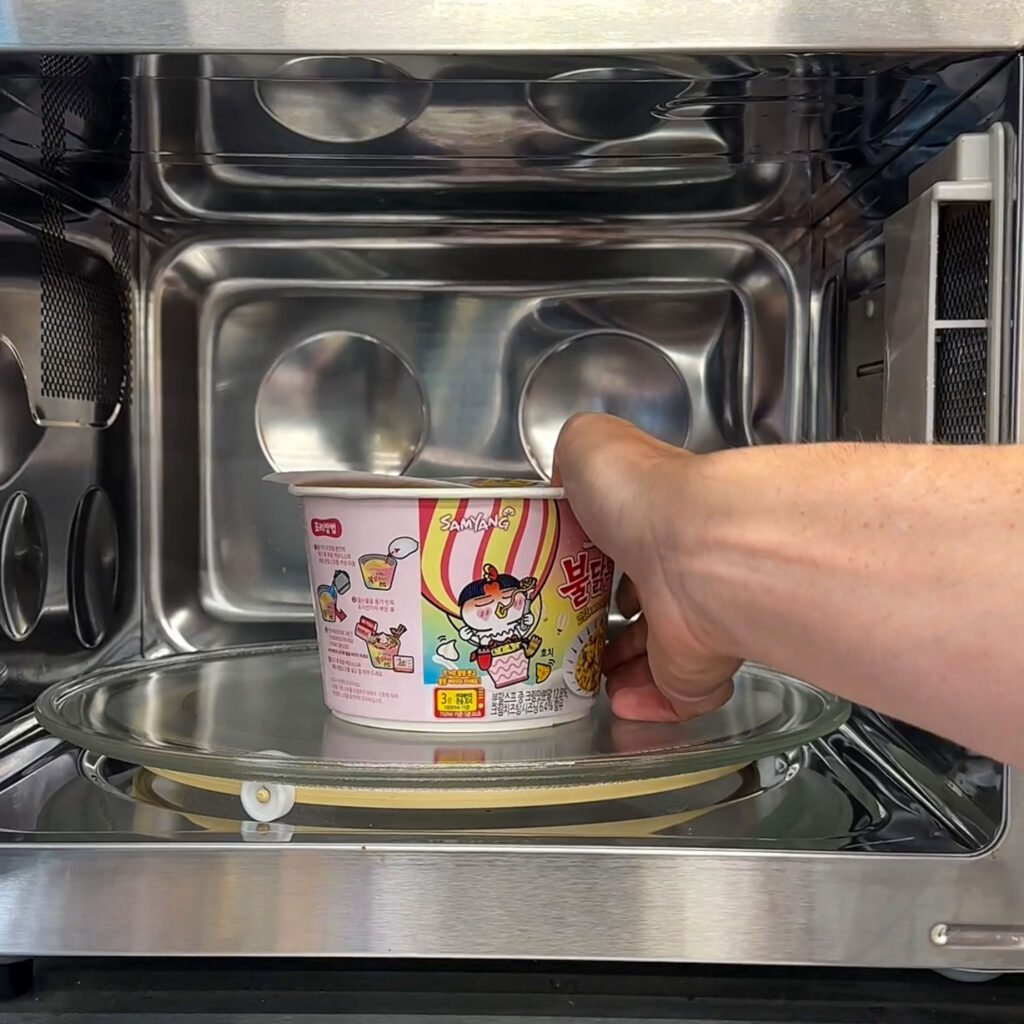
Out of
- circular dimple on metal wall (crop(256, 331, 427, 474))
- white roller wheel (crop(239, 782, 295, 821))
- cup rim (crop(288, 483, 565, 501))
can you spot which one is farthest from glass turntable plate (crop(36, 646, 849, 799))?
circular dimple on metal wall (crop(256, 331, 427, 474))

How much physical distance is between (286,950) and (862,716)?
1.38ft

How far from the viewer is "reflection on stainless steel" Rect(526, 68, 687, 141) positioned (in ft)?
Answer: 1.94

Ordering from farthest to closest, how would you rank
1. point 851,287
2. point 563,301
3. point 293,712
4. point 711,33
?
point 563,301 < point 851,287 < point 293,712 < point 711,33

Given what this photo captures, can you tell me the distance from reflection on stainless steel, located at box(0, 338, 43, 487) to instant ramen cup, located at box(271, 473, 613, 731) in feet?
0.67

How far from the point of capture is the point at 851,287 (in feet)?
2.70

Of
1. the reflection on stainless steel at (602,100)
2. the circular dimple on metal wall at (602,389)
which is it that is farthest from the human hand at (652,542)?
the circular dimple on metal wall at (602,389)

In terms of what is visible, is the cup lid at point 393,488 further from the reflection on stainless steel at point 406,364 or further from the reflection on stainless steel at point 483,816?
the reflection on stainless steel at point 406,364

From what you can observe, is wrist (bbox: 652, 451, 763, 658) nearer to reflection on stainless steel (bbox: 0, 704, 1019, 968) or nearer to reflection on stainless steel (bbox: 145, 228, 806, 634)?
reflection on stainless steel (bbox: 0, 704, 1019, 968)

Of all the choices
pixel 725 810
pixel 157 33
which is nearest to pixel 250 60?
pixel 157 33

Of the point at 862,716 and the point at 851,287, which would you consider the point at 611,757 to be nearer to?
the point at 862,716

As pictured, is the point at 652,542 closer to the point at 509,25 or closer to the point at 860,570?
the point at 860,570

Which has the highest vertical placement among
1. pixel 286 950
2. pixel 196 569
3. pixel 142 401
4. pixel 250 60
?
pixel 250 60

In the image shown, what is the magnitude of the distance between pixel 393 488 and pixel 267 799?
174 mm

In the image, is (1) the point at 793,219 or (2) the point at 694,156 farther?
(1) the point at 793,219
